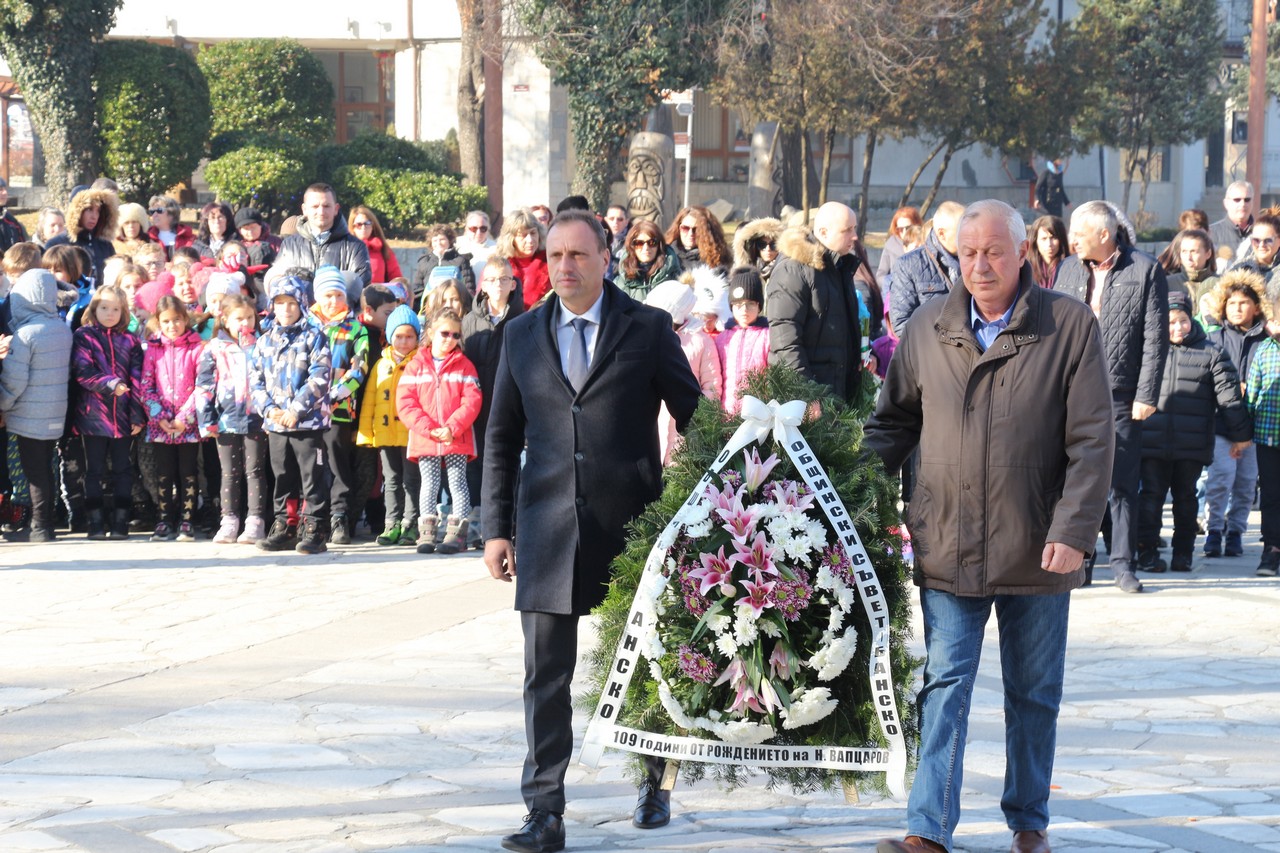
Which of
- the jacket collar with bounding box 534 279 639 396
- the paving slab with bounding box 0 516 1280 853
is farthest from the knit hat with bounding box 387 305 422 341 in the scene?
the jacket collar with bounding box 534 279 639 396

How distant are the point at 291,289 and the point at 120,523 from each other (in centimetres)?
208

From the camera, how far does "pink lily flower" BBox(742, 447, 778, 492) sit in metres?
5.26

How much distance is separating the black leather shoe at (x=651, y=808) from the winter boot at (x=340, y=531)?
6.42 metres

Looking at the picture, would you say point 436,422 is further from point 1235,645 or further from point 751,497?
point 751,497

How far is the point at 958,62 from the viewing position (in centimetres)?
3094

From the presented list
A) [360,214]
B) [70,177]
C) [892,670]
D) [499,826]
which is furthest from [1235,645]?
[70,177]

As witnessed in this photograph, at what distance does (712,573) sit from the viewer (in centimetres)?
520

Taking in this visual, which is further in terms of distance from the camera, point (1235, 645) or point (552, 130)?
point (552, 130)

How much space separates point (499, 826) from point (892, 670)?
139 cm

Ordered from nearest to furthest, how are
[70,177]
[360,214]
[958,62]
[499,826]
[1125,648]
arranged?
[499,826] < [1125,648] < [360,214] < [70,177] < [958,62]

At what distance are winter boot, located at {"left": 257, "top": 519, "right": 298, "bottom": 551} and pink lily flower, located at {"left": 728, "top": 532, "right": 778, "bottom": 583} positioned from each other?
6614mm

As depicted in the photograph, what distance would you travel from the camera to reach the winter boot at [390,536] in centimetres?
1159

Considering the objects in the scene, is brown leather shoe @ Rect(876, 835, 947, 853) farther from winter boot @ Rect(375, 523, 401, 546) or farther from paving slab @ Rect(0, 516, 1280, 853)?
winter boot @ Rect(375, 523, 401, 546)

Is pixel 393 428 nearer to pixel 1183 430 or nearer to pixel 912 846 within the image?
pixel 1183 430
